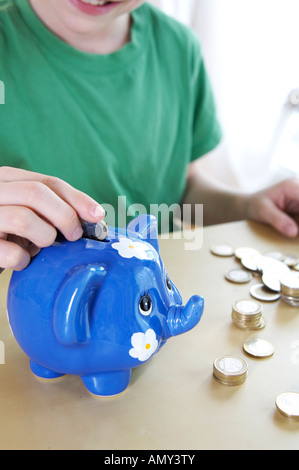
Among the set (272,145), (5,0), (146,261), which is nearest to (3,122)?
(5,0)

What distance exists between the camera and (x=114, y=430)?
47 centimetres

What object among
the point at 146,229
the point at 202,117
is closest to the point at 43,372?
the point at 146,229

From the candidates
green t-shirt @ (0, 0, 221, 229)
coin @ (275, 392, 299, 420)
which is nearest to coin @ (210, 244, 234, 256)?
green t-shirt @ (0, 0, 221, 229)

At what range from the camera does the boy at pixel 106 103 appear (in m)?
0.93

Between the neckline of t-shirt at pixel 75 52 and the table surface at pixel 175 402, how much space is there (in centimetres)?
52

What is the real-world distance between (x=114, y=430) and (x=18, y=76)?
0.68 metres

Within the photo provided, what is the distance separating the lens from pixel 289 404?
50 cm

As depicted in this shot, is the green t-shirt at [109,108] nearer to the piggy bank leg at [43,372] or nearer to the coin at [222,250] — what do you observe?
the coin at [222,250]

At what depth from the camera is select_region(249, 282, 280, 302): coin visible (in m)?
0.71

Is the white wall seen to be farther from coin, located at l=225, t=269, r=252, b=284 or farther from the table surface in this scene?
the table surface

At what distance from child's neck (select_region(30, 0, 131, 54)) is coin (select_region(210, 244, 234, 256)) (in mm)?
441

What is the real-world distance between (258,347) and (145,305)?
17cm

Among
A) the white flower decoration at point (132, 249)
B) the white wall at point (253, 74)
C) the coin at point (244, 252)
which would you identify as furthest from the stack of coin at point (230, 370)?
the white wall at point (253, 74)

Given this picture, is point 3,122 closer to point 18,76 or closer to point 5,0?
point 18,76
